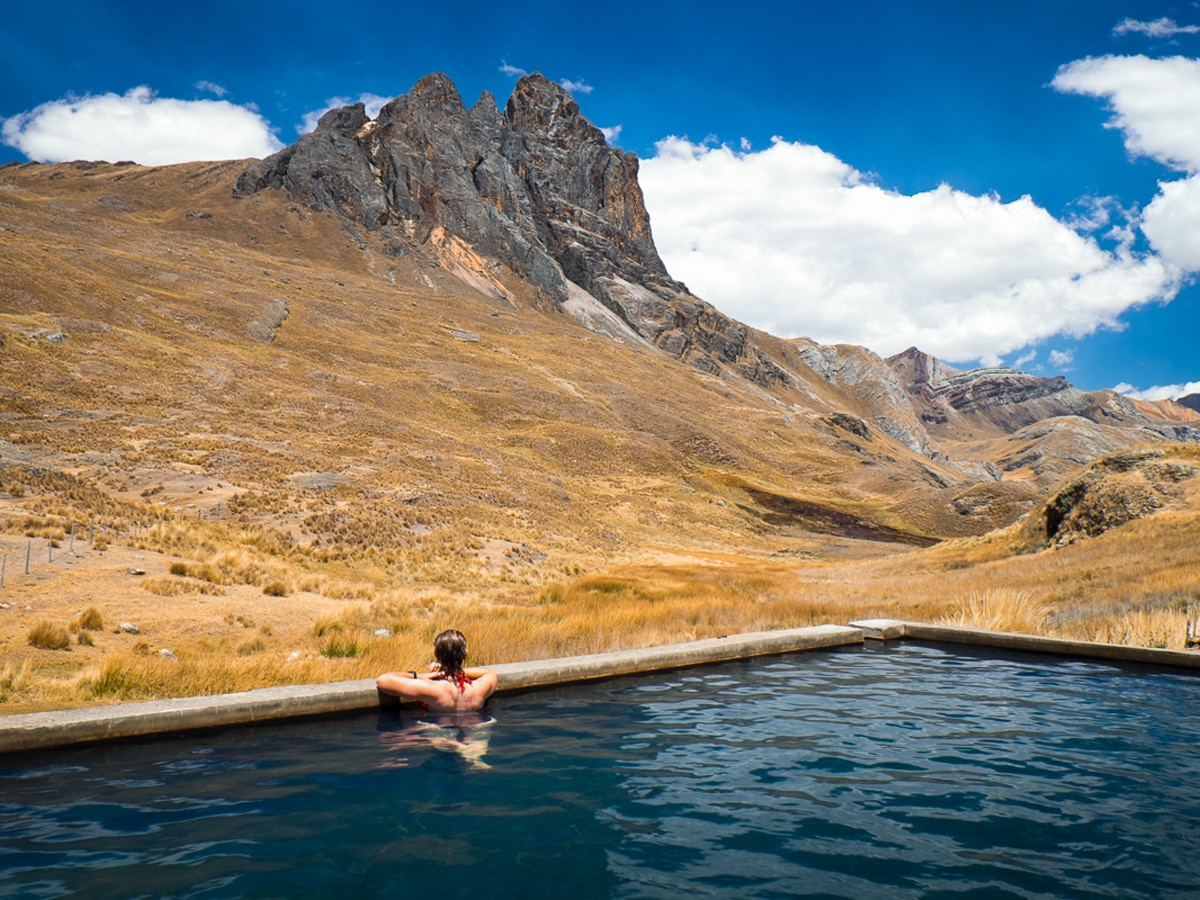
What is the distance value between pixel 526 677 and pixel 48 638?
339 inches

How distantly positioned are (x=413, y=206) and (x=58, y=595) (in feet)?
506

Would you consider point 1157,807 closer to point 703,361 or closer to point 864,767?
point 864,767

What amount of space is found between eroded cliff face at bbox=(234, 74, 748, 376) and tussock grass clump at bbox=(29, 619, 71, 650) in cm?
14151

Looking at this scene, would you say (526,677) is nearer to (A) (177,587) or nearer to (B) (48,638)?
(B) (48,638)

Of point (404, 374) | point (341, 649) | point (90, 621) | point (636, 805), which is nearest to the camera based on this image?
point (636, 805)

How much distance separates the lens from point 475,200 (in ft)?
541

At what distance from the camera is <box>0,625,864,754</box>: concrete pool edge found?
7.25 metres

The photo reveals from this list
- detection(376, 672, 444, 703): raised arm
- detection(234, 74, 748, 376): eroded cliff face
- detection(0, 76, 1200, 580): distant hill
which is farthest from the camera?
detection(234, 74, 748, 376): eroded cliff face

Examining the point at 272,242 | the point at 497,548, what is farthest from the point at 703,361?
the point at 497,548

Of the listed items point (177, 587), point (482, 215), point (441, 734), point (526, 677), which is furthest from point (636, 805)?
point (482, 215)

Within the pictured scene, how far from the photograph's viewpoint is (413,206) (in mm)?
157125

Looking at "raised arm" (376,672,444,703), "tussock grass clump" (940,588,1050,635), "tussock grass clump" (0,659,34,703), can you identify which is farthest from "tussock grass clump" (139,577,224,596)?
"tussock grass clump" (940,588,1050,635)

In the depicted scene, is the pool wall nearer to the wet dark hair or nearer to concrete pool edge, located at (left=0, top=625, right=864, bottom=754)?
concrete pool edge, located at (left=0, top=625, right=864, bottom=754)

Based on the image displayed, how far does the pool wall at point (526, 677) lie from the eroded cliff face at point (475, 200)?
144 m
